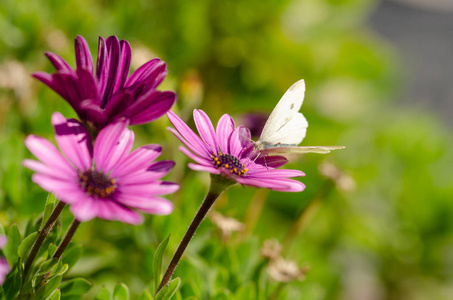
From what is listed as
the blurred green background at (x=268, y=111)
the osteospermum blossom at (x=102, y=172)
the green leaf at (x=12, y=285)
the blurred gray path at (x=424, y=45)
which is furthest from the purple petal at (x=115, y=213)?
the blurred gray path at (x=424, y=45)

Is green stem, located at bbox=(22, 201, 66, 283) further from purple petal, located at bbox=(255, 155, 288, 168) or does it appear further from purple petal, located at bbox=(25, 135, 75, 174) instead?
purple petal, located at bbox=(255, 155, 288, 168)

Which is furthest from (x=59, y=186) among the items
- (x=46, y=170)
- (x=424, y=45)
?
(x=424, y=45)

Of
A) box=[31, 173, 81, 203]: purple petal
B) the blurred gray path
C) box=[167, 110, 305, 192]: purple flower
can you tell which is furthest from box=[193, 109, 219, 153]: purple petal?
→ the blurred gray path

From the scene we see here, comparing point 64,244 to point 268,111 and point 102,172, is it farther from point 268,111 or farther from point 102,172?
point 268,111

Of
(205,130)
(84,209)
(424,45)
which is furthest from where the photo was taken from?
(424,45)

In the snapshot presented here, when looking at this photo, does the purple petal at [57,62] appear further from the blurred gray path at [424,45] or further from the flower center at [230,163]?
the blurred gray path at [424,45]

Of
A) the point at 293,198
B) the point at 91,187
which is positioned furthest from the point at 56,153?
the point at 293,198

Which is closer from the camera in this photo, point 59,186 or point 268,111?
point 59,186
